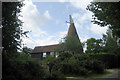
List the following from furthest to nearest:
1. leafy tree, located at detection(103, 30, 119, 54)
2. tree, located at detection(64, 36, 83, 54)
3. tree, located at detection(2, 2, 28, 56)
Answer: leafy tree, located at detection(103, 30, 119, 54) → tree, located at detection(64, 36, 83, 54) → tree, located at detection(2, 2, 28, 56)

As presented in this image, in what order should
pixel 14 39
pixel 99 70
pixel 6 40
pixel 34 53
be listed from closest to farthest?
1. pixel 6 40
2. pixel 14 39
3. pixel 99 70
4. pixel 34 53

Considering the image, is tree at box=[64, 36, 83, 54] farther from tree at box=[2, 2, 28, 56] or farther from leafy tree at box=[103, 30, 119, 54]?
tree at box=[2, 2, 28, 56]

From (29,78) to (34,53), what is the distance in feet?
104

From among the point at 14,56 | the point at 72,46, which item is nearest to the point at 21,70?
the point at 14,56

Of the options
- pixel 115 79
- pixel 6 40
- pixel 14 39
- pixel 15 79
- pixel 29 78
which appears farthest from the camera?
pixel 115 79

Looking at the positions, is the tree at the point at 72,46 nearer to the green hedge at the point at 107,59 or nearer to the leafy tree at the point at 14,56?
the green hedge at the point at 107,59

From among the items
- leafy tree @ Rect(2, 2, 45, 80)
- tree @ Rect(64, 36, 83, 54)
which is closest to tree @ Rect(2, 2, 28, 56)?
leafy tree @ Rect(2, 2, 45, 80)

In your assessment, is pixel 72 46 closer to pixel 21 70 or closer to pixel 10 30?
pixel 10 30

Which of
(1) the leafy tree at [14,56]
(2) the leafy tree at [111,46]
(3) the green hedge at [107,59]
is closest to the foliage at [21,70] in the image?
(1) the leafy tree at [14,56]

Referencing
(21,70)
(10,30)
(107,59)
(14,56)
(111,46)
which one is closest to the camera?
(21,70)

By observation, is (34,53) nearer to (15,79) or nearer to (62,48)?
(62,48)

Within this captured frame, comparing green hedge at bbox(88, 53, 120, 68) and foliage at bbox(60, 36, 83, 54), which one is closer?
green hedge at bbox(88, 53, 120, 68)

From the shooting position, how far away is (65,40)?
24.5m

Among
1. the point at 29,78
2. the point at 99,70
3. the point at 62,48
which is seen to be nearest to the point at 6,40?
the point at 29,78
